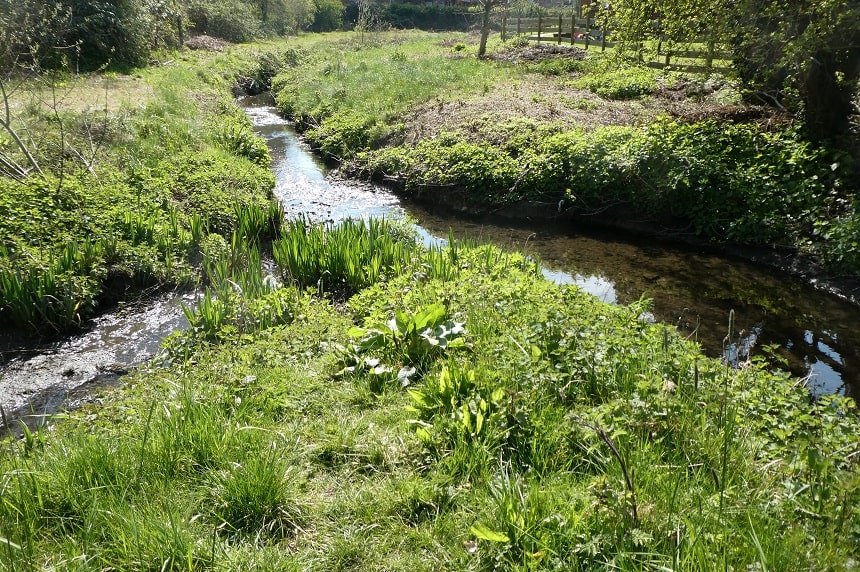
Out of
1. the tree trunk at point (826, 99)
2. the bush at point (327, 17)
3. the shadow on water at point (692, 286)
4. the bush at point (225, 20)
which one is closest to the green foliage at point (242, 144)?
the shadow on water at point (692, 286)

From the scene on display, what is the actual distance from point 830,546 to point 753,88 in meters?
12.2

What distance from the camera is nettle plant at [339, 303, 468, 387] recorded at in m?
5.05

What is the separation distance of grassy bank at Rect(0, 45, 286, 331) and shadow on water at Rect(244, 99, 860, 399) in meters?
2.14

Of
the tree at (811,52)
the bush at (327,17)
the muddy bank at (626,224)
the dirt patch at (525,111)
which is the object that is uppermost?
the bush at (327,17)

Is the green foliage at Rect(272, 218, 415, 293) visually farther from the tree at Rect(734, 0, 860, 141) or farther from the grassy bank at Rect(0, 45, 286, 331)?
the tree at Rect(734, 0, 860, 141)

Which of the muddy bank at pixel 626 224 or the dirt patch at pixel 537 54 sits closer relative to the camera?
the muddy bank at pixel 626 224

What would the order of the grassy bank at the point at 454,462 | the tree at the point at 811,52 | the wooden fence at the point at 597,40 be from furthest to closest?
the wooden fence at the point at 597,40
the tree at the point at 811,52
the grassy bank at the point at 454,462

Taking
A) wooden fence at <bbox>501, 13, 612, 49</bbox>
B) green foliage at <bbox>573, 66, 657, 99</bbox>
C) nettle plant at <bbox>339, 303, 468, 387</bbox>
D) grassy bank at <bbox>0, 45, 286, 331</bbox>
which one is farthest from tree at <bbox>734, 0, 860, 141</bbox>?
wooden fence at <bbox>501, 13, 612, 49</bbox>

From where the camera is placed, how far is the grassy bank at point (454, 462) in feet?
9.43

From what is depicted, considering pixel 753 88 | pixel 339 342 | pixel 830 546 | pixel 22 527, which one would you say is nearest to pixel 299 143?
pixel 753 88

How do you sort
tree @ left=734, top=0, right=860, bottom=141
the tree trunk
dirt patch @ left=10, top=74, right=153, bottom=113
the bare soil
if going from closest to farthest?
tree @ left=734, top=0, right=860, bottom=141
the tree trunk
the bare soil
dirt patch @ left=10, top=74, right=153, bottom=113

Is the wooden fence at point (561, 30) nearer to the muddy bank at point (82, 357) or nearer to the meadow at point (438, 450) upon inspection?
the muddy bank at point (82, 357)

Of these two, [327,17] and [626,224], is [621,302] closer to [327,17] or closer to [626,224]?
[626,224]

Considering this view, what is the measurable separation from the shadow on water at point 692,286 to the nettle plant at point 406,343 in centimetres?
230
